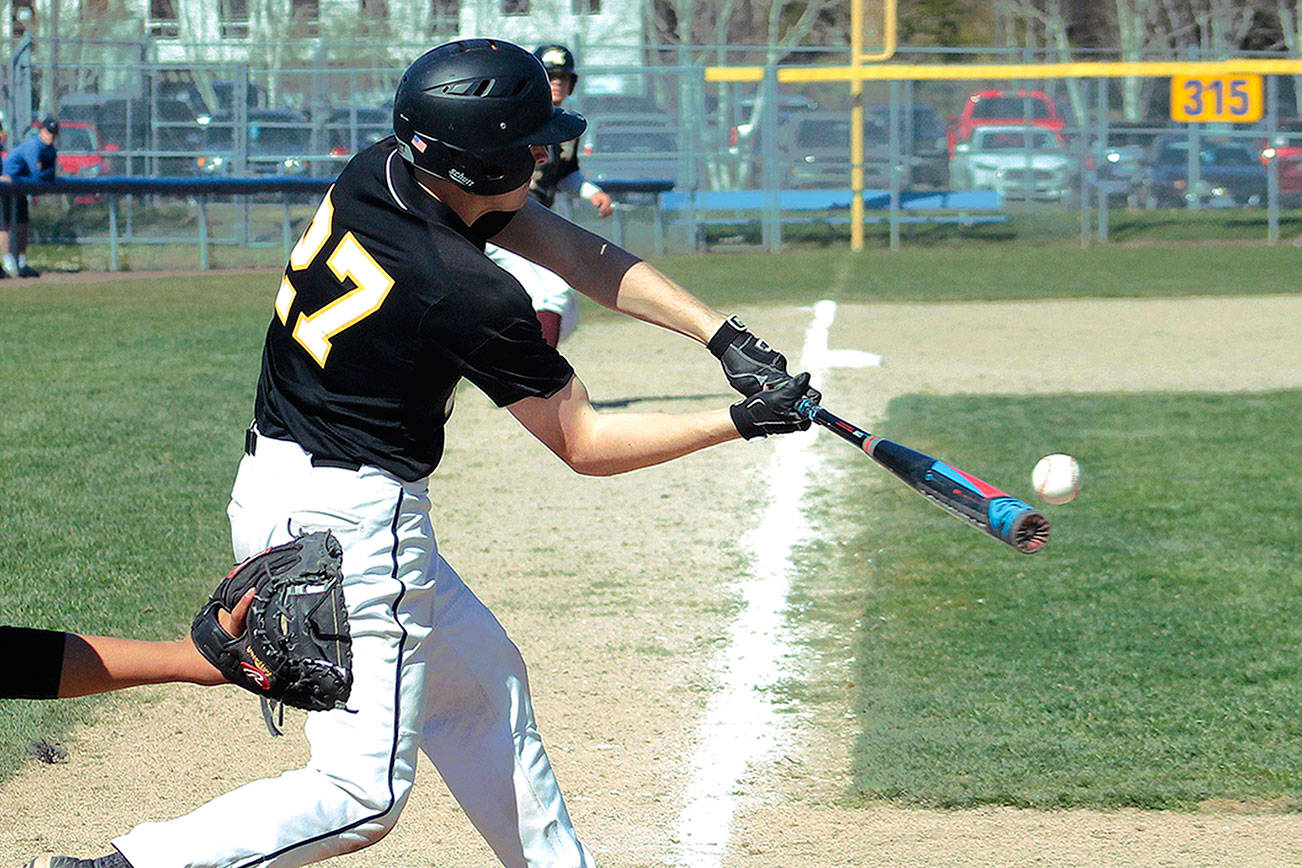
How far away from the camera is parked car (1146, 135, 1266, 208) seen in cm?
2350

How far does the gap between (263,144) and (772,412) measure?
2037 centimetres

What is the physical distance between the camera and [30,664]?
3047 mm

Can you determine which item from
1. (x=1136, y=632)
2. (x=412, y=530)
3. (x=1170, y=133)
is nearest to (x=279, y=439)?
(x=412, y=530)

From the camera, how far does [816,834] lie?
12.9 feet

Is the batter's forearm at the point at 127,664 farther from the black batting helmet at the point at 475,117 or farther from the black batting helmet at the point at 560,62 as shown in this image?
the black batting helmet at the point at 560,62

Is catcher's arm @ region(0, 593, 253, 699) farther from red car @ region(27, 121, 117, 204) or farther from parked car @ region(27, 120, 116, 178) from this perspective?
parked car @ region(27, 120, 116, 178)

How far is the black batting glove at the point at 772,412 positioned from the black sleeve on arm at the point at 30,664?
4.63 ft

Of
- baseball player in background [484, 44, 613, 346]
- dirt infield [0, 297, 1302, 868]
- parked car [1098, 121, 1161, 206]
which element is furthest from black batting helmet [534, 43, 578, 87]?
parked car [1098, 121, 1161, 206]

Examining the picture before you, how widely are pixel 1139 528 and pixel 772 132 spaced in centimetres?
1684

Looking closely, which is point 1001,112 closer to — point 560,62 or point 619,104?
point 619,104

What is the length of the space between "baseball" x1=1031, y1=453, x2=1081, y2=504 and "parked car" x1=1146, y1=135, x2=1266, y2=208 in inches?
837

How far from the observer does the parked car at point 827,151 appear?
23.3m

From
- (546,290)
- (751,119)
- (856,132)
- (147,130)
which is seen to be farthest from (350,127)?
(546,290)

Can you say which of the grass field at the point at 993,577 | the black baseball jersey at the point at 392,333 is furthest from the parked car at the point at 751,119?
the black baseball jersey at the point at 392,333
